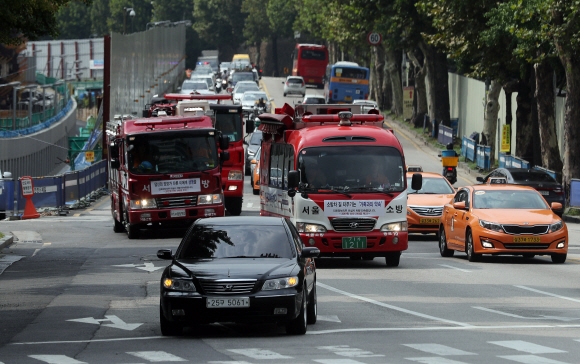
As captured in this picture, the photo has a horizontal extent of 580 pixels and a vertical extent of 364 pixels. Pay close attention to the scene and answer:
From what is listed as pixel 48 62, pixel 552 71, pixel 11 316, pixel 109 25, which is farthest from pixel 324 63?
pixel 11 316

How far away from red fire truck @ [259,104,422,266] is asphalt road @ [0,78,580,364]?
0.55 metres

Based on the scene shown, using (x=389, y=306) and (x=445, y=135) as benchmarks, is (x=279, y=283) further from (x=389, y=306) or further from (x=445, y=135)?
(x=445, y=135)

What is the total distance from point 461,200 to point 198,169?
6549 millimetres

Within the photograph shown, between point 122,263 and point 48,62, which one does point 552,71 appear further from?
point 48,62

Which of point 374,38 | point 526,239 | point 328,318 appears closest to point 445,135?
point 374,38

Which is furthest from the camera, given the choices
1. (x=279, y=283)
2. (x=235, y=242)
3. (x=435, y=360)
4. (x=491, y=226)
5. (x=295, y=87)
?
(x=295, y=87)

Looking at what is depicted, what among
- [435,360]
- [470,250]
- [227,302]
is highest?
[227,302]

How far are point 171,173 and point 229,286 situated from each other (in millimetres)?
15596

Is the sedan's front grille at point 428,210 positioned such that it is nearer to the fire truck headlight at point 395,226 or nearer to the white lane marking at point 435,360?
the fire truck headlight at point 395,226

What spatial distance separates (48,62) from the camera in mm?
132125

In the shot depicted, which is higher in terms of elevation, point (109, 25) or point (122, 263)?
point (109, 25)

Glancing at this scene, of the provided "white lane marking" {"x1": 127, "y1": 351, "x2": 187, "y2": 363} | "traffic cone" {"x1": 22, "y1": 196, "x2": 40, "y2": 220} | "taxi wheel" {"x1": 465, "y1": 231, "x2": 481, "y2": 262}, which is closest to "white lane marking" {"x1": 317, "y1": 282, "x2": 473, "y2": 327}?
"white lane marking" {"x1": 127, "y1": 351, "x2": 187, "y2": 363}

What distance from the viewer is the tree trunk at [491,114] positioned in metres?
54.6

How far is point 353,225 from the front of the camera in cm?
2219
